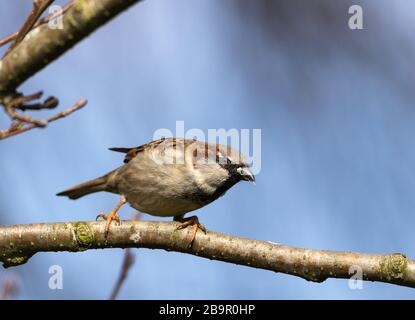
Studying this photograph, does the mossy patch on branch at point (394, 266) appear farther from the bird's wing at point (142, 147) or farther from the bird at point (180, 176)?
the bird's wing at point (142, 147)

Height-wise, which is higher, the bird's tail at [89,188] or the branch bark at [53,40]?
the branch bark at [53,40]

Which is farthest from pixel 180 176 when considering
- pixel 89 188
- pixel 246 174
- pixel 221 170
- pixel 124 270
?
pixel 124 270

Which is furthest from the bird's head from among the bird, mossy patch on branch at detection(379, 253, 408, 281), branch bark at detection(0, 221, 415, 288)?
mossy patch on branch at detection(379, 253, 408, 281)

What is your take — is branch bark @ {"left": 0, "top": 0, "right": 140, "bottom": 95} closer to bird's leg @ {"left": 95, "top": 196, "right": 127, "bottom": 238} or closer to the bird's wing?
bird's leg @ {"left": 95, "top": 196, "right": 127, "bottom": 238}

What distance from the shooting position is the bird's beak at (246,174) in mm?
4520

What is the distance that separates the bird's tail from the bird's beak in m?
1.32

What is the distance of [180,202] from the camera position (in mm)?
4527

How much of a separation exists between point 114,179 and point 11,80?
3491 millimetres

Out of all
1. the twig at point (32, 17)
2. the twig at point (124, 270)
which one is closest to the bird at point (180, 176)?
the twig at point (124, 270)

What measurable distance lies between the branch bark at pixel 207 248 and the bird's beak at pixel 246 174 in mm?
935

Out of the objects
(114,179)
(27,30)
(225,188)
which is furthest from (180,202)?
(27,30)

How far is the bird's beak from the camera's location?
4520 mm

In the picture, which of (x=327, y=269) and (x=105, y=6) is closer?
(x=105, y=6)
